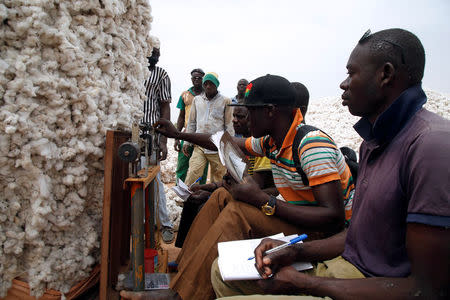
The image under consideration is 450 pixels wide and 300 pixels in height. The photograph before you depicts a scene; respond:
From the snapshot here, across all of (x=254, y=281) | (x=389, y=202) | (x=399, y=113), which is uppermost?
(x=399, y=113)

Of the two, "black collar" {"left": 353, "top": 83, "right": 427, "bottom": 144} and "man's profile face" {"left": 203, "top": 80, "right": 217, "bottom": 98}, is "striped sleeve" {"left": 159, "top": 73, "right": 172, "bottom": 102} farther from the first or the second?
"black collar" {"left": 353, "top": 83, "right": 427, "bottom": 144}

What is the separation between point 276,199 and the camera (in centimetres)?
192

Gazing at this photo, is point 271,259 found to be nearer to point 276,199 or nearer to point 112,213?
point 276,199

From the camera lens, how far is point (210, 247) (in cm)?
179

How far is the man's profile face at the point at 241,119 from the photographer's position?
11.9 feet

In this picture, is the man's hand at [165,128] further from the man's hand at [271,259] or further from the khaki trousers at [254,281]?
the man's hand at [271,259]

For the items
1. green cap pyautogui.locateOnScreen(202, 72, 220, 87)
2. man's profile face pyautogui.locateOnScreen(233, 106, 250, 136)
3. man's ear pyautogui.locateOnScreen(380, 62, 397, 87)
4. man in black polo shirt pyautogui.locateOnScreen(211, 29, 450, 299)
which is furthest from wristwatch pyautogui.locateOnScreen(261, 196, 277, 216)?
green cap pyautogui.locateOnScreen(202, 72, 220, 87)

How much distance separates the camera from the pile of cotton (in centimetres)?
177

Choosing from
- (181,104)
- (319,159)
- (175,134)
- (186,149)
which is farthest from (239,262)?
(181,104)

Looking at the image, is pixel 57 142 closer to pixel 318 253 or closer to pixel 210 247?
pixel 210 247

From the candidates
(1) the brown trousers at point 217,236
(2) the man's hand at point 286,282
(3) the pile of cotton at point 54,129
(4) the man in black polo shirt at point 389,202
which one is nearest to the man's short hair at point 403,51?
(4) the man in black polo shirt at point 389,202

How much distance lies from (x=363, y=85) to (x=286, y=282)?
940 millimetres

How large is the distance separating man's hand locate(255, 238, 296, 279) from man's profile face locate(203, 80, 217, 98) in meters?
3.87

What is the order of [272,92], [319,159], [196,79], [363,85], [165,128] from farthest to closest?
[196,79], [165,128], [272,92], [319,159], [363,85]
